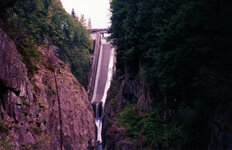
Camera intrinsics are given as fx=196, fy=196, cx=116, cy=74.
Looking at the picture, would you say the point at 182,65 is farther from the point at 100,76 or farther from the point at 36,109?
the point at 100,76

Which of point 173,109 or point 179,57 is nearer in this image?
point 179,57

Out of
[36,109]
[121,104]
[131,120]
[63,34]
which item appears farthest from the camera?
[63,34]

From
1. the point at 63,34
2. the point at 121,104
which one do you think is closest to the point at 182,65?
the point at 121,104

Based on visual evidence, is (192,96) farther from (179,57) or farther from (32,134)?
(32,134)

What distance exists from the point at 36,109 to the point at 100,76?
2432 centimetres

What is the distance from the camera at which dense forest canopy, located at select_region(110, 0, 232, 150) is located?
304 inches

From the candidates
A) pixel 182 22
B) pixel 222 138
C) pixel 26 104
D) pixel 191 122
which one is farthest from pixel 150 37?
pixel 26 104

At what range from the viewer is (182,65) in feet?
36.1

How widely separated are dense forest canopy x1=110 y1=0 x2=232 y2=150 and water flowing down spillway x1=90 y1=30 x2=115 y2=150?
9.68 metres

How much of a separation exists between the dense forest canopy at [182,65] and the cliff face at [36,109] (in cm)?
451

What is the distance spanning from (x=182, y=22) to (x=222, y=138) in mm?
6138

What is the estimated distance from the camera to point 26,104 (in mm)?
8586

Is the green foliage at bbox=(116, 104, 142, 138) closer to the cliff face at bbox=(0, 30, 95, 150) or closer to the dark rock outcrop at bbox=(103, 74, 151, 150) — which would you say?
the dark rock outcrop at bbox=(103, 74, 151, 150)

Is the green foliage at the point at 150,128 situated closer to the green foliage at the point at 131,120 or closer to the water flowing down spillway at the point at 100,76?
the green foliage at the point at 131,120
